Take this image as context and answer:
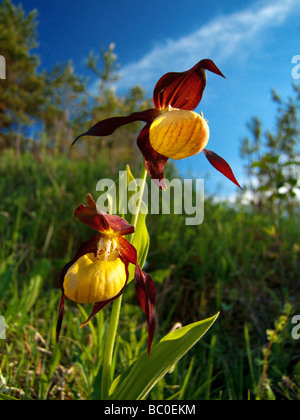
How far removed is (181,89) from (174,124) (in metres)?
0.18

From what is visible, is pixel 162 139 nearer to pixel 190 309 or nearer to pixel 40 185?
pixel 190 309

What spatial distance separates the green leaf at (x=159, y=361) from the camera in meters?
0.81

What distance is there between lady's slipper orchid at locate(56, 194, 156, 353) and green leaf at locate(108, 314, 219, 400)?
63 millimetres

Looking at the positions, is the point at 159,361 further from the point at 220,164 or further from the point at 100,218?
the point at 220,164

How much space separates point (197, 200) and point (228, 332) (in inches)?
57.5

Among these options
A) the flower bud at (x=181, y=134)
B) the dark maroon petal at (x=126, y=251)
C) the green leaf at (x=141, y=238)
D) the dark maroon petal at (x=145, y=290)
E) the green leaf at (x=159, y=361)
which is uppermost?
the flower bud at (x=181, y=134)

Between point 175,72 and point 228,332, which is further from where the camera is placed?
point 228,332

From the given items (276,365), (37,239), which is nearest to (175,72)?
(276,365)

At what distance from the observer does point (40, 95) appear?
14656 millimetres

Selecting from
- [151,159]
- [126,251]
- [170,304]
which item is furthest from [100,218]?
[170,304]

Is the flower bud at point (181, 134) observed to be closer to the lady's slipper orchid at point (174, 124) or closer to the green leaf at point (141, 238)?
the lady's slipper orchid at point (174, 124)

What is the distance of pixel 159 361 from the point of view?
840 millimetres

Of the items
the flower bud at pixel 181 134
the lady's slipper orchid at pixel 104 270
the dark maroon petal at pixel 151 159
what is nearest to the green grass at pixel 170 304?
the lady's slipper orchid at pixel 104 270

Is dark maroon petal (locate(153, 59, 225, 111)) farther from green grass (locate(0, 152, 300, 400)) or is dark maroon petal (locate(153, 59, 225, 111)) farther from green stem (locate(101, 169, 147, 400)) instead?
green grass (locate(0, 152, 300, 400))
